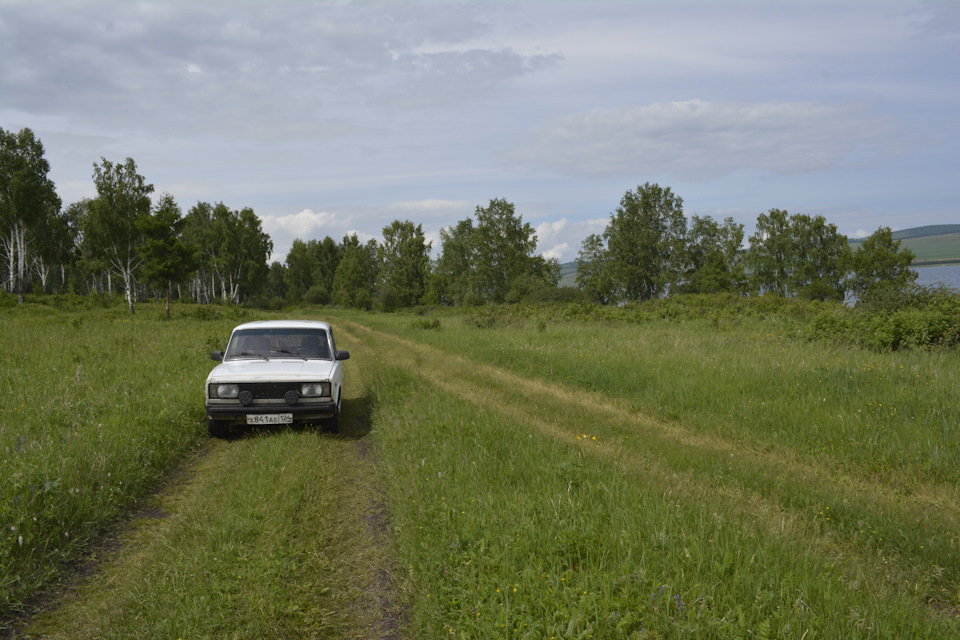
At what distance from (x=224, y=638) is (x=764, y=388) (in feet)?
28.2

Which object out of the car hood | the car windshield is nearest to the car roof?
the car windshield

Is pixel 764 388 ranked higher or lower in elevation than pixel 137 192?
lower

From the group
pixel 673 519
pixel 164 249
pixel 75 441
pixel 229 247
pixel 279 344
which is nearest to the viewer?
pixel 673 519

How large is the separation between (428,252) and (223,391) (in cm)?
6856

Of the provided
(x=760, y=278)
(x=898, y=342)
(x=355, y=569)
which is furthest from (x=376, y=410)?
(x=760, y=278)

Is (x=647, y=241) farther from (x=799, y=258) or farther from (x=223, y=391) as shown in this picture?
(x=223, y=391)

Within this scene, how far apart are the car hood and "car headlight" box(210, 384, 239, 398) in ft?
0.36

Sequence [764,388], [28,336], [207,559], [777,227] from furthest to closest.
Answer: [777,227], [28,336], [764,388], [207,559]

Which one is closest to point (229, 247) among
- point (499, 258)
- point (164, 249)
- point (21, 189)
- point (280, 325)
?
point (21, 189)

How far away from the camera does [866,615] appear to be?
2.56m

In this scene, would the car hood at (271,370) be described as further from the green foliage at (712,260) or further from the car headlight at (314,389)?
the green foliage at (712,260)

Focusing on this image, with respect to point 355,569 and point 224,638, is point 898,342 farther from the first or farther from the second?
point 224,638

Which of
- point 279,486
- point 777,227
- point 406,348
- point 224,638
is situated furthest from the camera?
point 777,227

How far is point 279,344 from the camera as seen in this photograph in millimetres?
9461
